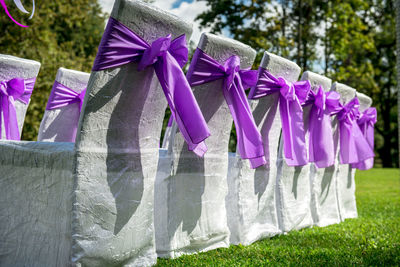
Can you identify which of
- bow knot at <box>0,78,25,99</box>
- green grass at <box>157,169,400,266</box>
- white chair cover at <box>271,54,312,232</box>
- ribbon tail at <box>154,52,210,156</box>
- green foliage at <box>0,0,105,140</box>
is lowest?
green grass at <box>157,169,400,266</box>

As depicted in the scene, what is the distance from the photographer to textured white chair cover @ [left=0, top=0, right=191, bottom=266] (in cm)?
222

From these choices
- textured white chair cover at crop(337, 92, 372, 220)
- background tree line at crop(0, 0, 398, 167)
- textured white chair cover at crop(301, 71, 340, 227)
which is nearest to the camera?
textured white chair cover at crop(301, 71, 340, 227)

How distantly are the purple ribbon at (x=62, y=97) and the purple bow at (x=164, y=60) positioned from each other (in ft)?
7.02

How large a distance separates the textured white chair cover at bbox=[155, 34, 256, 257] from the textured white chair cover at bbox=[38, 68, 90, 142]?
183 centimetres

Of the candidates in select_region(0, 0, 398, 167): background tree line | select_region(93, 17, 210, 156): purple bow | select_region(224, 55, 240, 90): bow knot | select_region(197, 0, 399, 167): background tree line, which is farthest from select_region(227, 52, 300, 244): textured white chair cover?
select_region(197, 0, 399, 167): background tree line

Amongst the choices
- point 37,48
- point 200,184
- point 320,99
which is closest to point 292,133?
point 320,99

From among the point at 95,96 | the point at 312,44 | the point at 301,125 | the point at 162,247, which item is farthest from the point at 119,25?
the point at 312,44

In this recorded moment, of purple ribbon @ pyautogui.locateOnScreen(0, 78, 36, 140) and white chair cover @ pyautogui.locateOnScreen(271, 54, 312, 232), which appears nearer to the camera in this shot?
purple ribbon @ pyautogui.locateOnScreen(0, 78, 36, 140)

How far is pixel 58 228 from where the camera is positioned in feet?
7.50

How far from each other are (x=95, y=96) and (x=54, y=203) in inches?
25.1

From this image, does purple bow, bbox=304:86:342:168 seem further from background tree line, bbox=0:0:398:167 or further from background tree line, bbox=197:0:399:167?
background tree line, bbox=197:0:399:167

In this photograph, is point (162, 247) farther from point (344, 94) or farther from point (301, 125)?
point (344, 94)

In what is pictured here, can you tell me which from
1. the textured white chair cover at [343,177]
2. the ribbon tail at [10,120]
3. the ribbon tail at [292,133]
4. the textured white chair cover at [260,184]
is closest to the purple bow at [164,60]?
the textured white chair cover at [260,184]

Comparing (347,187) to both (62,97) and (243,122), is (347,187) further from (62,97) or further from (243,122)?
(62,97)
